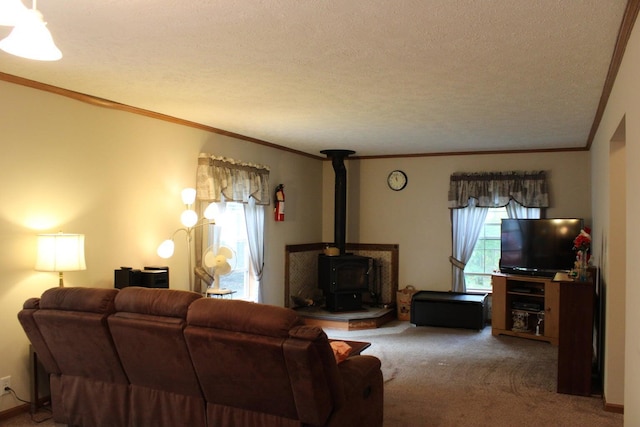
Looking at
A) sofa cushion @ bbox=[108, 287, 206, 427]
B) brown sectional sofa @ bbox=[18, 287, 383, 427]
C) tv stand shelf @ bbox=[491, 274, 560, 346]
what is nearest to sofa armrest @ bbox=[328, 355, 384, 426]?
brown sectional sofa @ bbox=[18, 287, 383, 427]

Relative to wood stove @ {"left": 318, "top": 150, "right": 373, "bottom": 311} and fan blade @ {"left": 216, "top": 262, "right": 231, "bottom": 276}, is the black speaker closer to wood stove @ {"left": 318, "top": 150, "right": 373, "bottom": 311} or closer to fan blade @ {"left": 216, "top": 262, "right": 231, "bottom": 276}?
fan blade @ {"left": 216, "top": 262, "right": 231, "bottom": 276}

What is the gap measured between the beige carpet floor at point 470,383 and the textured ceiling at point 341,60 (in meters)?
2.39

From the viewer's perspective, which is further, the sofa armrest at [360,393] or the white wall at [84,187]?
the white wall at [84,187]

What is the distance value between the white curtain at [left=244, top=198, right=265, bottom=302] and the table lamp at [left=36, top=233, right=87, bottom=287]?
2775 millimetres

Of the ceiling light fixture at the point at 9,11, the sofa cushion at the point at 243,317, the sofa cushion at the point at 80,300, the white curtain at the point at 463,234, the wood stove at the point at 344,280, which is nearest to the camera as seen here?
the ceiling light fixture at the point at 9,11

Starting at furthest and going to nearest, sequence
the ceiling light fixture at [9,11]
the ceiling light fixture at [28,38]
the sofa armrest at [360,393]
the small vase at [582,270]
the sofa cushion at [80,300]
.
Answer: the small vase at [582,270] < the sofa cushion at [80,300] < the sofa armrest at [360,393] < the ceiling light fixture at [28,38] < the ceiling light fixture at [9,11]

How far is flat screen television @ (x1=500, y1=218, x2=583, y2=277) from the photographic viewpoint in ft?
21.5

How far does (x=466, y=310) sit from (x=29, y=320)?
5.17m

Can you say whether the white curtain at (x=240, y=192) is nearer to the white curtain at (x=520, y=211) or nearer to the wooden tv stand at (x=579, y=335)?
the white curtain at (x=520, y=211)

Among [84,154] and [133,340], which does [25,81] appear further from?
[133,340]

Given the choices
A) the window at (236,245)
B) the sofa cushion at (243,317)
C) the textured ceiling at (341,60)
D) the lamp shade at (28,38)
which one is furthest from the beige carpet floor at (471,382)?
the lamp shade at (28,38)

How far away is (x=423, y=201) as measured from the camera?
7898mm

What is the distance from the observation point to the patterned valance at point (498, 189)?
23.3 ft

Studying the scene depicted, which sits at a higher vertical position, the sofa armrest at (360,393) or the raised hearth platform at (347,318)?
the sofa armrest at (360,393)
